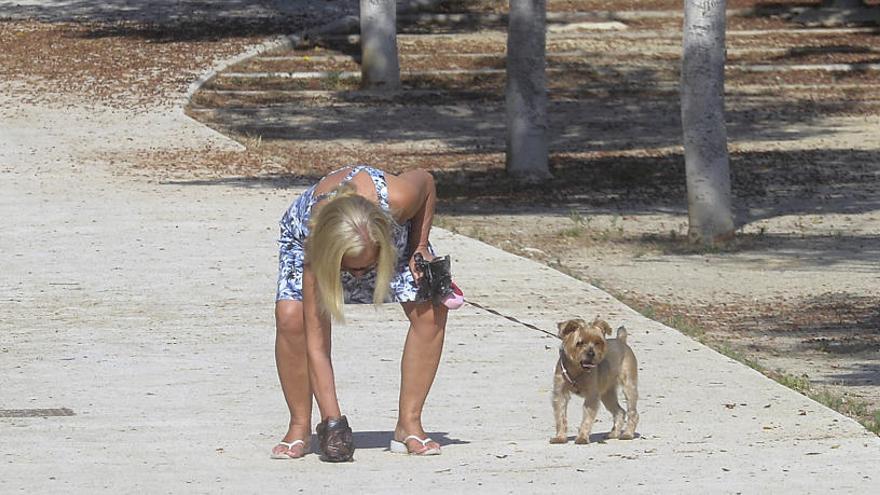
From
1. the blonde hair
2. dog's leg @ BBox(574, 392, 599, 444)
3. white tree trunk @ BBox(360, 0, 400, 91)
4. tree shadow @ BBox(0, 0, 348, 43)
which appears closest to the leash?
dog's leg @ BBox(574, 392, 599, 444)

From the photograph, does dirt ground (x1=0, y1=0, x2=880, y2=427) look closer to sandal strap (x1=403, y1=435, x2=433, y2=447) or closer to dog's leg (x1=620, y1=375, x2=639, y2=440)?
dog's leg (x1=620, y1=375, x2=639, y2=440)

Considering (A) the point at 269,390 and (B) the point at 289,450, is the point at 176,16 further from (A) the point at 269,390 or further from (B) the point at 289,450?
(B) the point at 289,450

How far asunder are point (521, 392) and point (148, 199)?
7.41 meters

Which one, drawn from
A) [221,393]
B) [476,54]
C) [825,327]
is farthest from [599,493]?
[476,54]

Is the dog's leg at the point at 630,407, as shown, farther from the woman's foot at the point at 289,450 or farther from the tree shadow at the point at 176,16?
the tree shadow at the point at 176,16

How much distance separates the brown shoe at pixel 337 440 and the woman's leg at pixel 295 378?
157 mm

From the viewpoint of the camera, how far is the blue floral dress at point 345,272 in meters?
6.67

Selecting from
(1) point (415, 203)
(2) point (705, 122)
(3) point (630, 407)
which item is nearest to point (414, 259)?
(1) point (415, 203)

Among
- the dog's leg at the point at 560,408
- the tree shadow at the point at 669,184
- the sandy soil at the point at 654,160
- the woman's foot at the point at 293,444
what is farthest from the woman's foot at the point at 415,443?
the tree shadow at the point at 669,184

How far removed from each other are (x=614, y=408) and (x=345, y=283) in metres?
1.38

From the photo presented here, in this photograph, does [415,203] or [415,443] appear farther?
[415,443]

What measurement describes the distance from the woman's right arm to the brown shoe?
0.03 metres

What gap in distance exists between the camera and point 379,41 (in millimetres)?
24766

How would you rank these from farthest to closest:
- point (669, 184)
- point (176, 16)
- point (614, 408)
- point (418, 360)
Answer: point (176, 16)
point (669, 184)
point (614, 408)
point (418, 360)
